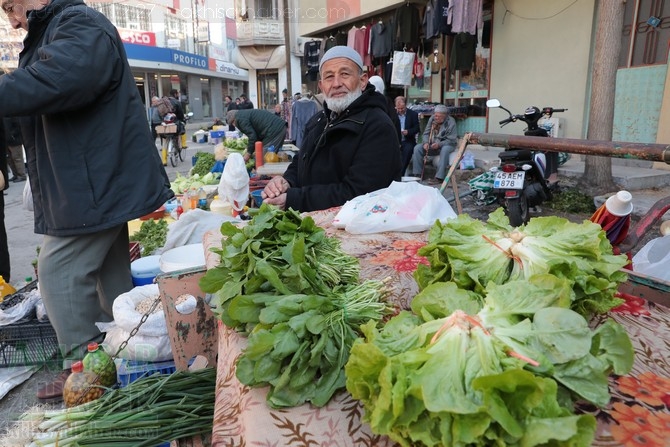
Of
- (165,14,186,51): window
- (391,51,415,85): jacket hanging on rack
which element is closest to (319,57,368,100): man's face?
(391,51,415,85): jacket hanging on rack

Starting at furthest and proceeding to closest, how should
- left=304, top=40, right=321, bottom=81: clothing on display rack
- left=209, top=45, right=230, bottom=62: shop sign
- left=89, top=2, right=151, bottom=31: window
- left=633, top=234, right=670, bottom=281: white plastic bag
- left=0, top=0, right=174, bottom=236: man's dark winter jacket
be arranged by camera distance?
1. left=209, top=45, right=230, bottom=62: shop sign
2. left=89, top=2, right=151, bottom=31: window
3. left=304, top=40, right=321, bottom=81: clothing on display rack
4. left=0, top=0, right=174, bottom=236: man's dark winter jacket
5. left=633, top=234, right=670, bottom=281: white plastic bag

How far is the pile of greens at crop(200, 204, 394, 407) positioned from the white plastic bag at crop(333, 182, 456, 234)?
38 cm

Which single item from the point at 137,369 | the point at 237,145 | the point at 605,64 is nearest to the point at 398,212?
the point at 137,369

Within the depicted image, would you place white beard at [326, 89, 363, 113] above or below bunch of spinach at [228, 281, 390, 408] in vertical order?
above

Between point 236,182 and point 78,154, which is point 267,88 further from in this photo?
point 78,154

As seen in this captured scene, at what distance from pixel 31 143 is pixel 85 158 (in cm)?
37

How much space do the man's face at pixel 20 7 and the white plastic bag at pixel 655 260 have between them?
3.18 meters

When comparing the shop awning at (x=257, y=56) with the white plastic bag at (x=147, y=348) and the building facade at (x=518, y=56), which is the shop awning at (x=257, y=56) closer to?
the building facade at (x=518, y=56)

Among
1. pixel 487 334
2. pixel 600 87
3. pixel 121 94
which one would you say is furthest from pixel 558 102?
pixel 487 334

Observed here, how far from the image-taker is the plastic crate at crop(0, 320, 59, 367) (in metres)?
2.86

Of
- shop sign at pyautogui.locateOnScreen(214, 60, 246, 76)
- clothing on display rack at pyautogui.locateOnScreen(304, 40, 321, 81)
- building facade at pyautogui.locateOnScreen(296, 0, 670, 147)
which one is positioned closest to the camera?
building facade at pyautogui.locateOnScreen(296, 0, 670, 147)

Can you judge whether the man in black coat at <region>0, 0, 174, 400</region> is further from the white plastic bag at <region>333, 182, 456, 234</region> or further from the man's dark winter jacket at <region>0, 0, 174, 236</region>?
the white plastic bag at <region>333, 182, 456, 234</region>

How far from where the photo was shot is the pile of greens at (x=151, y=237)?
12.8 ft

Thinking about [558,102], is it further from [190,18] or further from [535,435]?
[190,18]
